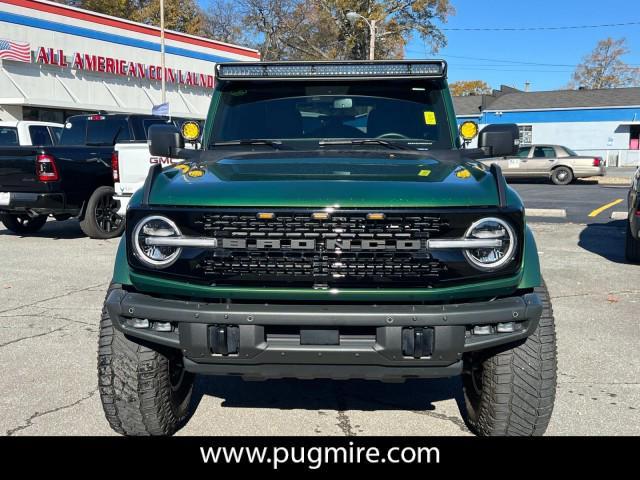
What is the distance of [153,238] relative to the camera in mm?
2814

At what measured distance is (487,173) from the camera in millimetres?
3182

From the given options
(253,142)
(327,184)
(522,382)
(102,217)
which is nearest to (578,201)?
(102,217)

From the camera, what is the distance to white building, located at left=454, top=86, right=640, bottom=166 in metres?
40.4

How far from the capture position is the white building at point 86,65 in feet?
78.0

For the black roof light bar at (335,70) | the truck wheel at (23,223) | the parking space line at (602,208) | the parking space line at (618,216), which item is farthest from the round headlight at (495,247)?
the parking space line at (602,208)

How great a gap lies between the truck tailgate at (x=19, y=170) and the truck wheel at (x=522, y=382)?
8244mm

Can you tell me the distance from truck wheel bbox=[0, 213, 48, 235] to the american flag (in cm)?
1474

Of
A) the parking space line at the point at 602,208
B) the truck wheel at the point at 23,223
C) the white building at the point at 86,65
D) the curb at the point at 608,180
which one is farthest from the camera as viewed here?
the curb at the point at 608,180

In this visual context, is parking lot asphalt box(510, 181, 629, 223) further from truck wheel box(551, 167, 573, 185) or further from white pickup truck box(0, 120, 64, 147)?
white pickup truck box(0, 120, 64, 147)

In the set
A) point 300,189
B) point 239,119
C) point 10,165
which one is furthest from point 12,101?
point 300,189

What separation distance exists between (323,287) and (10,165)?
8.45 metres

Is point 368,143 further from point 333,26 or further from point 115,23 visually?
point 333,26

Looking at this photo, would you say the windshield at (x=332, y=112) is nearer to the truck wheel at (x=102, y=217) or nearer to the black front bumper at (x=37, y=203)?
the black front bumper at (x=37, y=203)

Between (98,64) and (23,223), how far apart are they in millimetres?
17877
